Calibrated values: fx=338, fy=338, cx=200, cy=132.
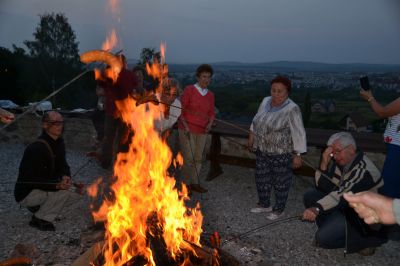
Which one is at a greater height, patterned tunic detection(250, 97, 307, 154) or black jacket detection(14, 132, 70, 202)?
patterned tunic detection(250, 97, 307, 154)

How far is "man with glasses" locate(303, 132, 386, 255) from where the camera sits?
4.28 meters

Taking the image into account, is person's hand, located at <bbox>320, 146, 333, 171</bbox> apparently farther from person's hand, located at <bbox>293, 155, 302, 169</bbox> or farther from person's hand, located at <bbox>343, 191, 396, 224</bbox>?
person's hand, located at <bbox>343, 191, 396, 224</bbox>

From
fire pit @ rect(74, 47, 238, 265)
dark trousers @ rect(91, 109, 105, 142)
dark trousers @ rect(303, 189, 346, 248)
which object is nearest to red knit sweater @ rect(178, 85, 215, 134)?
fire pit @ rect(74, 47, 238, 265)

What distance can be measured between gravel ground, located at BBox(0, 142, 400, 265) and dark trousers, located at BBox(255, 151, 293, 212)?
12.9 inches

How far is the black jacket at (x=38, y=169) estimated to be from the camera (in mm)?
4637

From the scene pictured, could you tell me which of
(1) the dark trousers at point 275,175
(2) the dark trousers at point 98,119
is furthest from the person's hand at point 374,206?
(2) the dark trousers at point 98,119

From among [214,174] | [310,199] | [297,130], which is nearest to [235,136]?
[214,174]

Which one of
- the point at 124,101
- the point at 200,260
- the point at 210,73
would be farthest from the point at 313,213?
the point at 124,101

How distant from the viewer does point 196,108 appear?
6277 mm

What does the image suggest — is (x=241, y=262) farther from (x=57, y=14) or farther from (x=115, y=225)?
(x=57, y=14)

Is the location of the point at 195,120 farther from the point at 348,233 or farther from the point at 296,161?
the point at 348,233

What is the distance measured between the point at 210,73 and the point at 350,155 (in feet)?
9.56

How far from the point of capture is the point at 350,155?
14.2 feet

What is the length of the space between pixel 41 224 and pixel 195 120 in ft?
10.2
